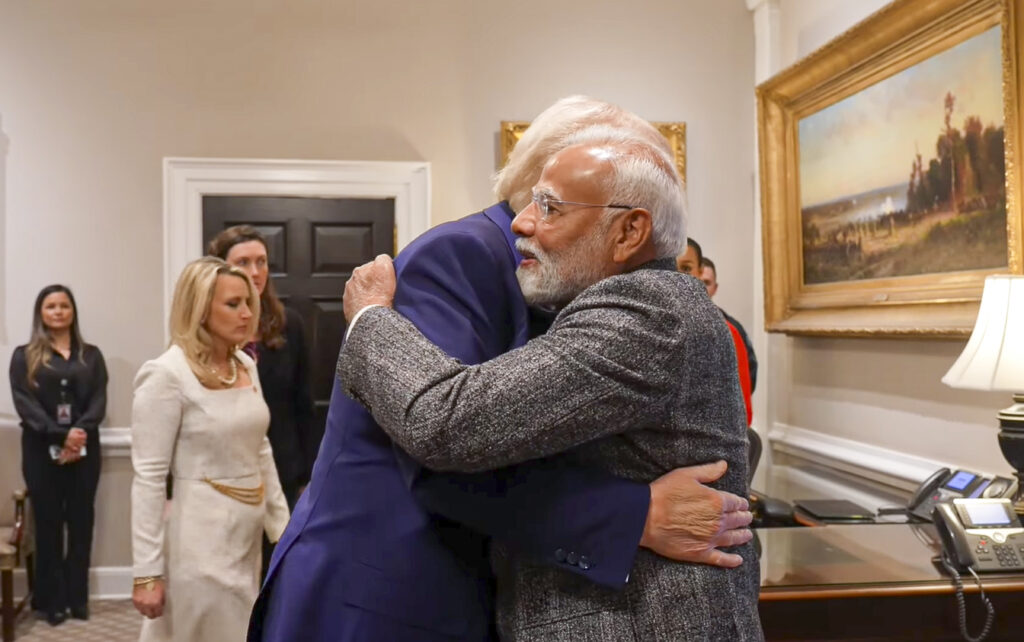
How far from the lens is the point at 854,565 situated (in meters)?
2.40

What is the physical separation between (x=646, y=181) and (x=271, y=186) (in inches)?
177

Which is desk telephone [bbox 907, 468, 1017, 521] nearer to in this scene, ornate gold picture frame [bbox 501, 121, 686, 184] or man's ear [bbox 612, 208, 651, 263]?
man's ear [bbox 612, 208, 651, 263]

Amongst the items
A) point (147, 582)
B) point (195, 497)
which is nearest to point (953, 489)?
point (195, 497)

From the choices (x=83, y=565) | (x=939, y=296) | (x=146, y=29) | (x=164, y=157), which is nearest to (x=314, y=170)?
(x=164, y=157)

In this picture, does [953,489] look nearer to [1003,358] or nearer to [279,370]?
[1003,358]

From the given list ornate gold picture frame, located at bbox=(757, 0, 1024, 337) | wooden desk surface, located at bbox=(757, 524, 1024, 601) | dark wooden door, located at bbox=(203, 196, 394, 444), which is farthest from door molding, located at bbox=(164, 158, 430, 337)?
wooden desk surface, located at bbox=(757, 524, 1024, 601)

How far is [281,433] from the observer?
391 centimetres

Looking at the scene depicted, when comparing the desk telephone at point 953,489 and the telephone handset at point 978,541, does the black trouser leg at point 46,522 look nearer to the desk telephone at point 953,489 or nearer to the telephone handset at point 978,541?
the desk telephone at point 953,489

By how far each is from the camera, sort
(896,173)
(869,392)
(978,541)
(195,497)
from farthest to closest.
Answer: (869,392), (896,173), (195,497), (978,541)

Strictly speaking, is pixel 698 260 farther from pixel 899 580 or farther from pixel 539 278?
pixel 539 278

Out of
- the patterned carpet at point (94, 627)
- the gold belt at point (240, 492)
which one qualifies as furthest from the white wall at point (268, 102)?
the gold belt at point (240, 492)

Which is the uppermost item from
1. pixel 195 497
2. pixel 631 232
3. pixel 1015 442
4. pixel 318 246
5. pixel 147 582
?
pixel 318 246

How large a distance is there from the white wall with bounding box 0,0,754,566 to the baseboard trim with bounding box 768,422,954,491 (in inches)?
36.2

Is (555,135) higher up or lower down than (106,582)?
higher up
